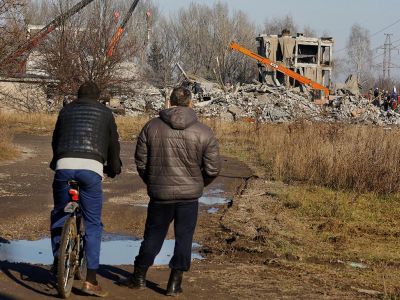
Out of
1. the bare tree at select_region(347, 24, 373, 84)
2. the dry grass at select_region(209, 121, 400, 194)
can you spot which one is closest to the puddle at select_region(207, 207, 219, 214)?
the dry grass at select_region(209, 121, 400, 194)

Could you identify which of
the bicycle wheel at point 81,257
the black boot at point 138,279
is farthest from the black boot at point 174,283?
the bicycle wheel at point 81,257

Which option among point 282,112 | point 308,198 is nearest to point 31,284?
point 308,198

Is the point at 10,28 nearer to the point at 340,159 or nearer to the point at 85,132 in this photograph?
the point at 340,159

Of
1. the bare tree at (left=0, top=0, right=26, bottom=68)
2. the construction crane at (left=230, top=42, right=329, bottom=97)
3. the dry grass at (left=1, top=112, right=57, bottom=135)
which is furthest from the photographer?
the construction crane at (left=230, top=42, right=329, bottom=97)

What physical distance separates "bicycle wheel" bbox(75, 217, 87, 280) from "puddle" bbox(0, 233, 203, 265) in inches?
41.8

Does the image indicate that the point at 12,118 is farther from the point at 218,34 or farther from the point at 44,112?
the point at 218,34

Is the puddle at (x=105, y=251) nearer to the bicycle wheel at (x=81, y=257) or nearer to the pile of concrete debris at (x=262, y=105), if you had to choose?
the bicycle wheel at (x=81, y=257)

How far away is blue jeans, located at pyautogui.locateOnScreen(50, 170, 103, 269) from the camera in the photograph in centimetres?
720

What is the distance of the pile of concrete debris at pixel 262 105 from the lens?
4747 centimetres

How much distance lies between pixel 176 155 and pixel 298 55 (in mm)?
54553

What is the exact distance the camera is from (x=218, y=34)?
3472 inches

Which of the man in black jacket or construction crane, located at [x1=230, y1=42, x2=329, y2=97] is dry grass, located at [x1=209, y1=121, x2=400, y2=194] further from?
construction crane, located at [x1=230, y1=42, x2=329, y2=97]

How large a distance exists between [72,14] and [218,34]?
53.0 metres

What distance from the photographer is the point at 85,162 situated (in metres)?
7.20
